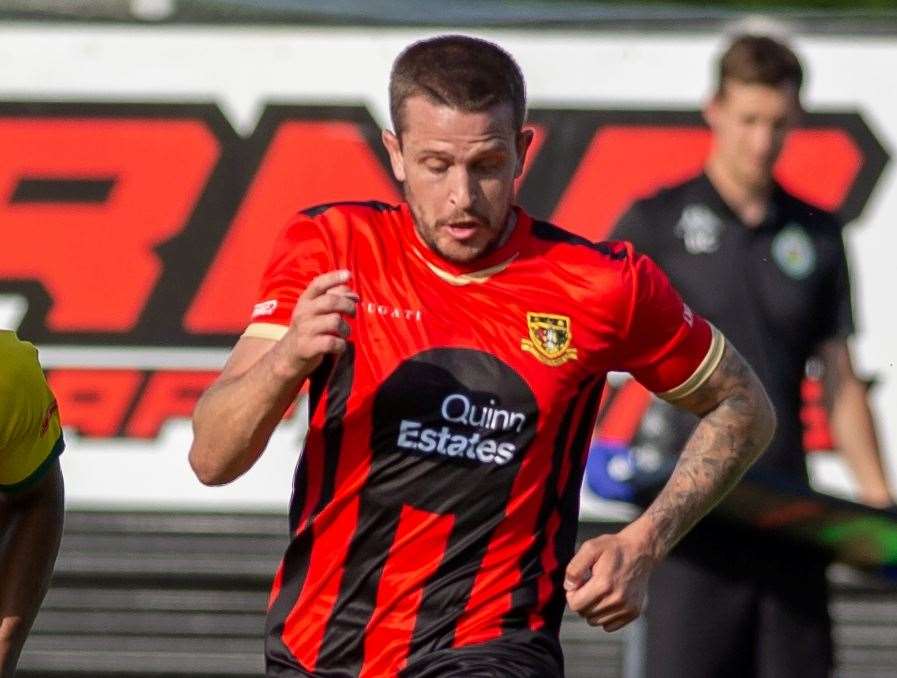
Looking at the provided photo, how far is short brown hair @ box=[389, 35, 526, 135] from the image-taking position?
3828mm

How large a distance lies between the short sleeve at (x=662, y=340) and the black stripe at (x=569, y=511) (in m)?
0.14

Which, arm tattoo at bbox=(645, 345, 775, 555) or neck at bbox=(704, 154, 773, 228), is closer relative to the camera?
arm tattoo at bbox=(645, 345, 775, 555)

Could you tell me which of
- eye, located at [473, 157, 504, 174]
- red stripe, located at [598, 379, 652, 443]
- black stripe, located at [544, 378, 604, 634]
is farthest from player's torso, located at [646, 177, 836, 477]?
eye, located at [473, 157, 504, 174]

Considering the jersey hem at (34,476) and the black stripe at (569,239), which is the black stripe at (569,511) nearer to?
the black stripe at (569,239)

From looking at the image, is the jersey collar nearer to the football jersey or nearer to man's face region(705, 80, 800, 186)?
the football jersey

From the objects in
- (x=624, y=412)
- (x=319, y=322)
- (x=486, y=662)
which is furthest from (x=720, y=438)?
(x=624, y=412)

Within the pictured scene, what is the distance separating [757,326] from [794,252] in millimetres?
308

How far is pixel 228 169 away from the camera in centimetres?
752

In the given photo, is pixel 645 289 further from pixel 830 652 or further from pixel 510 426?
pixel 830 652

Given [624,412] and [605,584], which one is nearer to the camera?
[605,584]

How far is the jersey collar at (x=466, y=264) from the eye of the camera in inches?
156

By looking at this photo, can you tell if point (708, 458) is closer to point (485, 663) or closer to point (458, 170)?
point (485, 663)

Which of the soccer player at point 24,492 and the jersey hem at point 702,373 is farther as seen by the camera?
the jersey hem at point 702,373

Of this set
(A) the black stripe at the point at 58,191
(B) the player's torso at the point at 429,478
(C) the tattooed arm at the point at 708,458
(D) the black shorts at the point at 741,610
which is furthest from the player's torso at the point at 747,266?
(A) the black stripe at the point at 58,191
